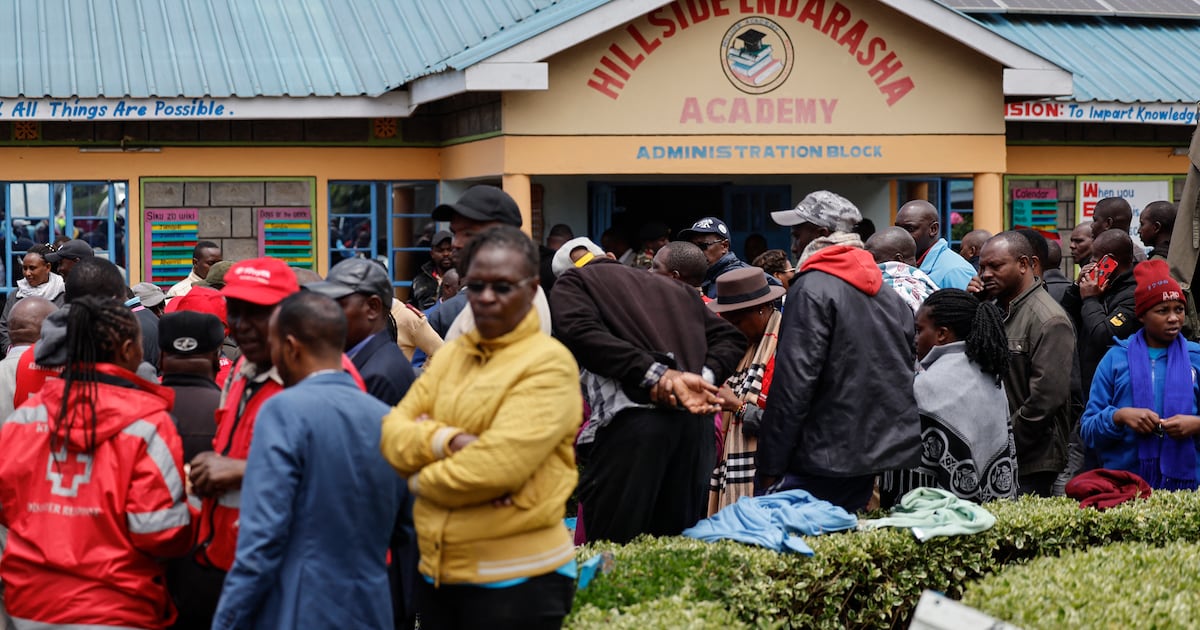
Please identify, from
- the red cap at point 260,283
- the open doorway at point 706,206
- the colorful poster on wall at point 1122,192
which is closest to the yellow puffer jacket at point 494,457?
the red cap at point 260,283

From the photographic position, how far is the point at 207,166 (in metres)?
13.1

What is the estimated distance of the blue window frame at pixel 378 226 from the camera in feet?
45.0

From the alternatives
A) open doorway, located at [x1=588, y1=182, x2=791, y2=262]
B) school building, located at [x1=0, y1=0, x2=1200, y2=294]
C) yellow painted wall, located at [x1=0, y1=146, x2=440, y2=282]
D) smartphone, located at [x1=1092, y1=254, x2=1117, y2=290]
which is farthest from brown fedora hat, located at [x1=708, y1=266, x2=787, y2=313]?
open doorway, located at [x1=588, y1=182, x2=791, y2=262]

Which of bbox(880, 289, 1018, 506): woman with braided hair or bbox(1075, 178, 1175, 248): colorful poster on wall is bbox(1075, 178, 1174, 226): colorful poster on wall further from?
bbox(880, 289, 1018, 506): woman with braided hair

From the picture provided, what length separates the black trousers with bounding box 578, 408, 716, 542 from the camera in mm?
5539

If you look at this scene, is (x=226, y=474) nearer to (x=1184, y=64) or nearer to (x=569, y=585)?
(x=569, y=585)

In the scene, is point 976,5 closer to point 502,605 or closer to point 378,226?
point 378,226

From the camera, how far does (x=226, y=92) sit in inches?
488

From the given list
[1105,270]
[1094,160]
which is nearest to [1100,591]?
[1105,270]

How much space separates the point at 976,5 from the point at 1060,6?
135cm

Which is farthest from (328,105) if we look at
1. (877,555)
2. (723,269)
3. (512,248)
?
(512,248)

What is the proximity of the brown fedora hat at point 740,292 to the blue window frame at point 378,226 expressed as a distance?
7.24 meters

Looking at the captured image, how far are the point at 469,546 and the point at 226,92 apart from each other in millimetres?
9354

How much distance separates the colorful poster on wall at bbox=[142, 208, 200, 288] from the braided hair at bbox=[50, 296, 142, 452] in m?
8.69
